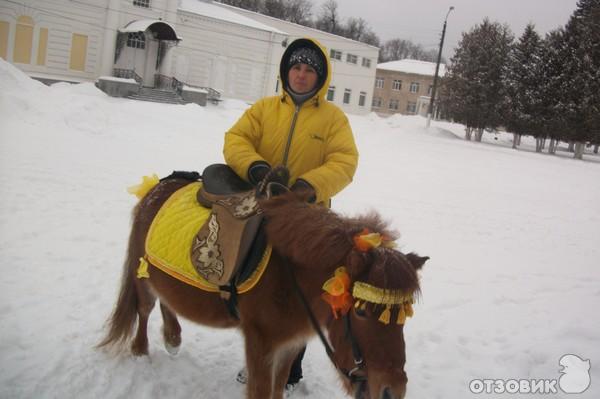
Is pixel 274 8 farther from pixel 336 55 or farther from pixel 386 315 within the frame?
pixel 386 315

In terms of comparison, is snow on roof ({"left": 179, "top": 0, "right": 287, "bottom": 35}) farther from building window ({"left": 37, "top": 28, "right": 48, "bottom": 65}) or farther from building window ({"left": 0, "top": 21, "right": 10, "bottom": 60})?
building window ({"left": 0, "top": 21, "right": 10, "bottom": 60})

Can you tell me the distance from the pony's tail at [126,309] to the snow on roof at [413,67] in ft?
162

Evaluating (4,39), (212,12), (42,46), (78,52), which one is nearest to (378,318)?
(4,39)

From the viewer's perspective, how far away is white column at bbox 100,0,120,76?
21875mm

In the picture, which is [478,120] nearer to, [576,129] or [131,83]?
[576,129]

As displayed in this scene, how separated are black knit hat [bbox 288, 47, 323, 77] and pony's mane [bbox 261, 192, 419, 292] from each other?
38.2 inches

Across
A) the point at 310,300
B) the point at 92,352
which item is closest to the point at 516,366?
the point at 310,300

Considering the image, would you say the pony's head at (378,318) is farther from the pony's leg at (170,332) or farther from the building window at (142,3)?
the building window at (142,3)

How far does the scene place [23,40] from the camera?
19391mm

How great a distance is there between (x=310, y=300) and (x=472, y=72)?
29859 millimetres

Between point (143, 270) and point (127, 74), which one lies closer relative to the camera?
point (143, 270)

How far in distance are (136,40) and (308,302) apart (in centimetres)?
2484

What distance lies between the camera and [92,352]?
2936mm

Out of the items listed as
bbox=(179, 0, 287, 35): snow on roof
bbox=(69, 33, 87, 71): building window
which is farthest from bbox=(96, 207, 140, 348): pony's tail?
bbox=(179, 0, 287, 35): snow on roof
